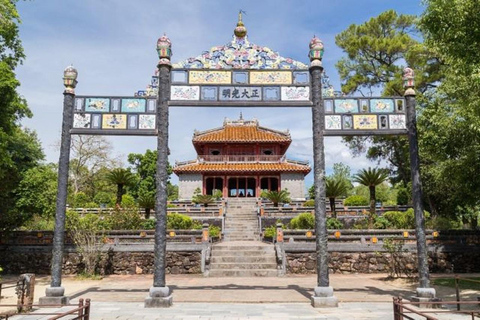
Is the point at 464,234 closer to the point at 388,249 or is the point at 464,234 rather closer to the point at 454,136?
the point at 388,249

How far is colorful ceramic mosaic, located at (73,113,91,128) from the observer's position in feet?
29.7

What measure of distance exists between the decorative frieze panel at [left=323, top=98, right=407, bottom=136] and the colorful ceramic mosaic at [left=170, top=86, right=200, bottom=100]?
3.23 meters

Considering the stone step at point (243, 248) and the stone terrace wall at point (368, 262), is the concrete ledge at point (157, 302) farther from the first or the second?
the stone step at point (243, 248)

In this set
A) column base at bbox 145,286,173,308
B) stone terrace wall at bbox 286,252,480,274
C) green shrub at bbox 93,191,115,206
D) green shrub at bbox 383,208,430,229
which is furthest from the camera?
green shrub at bbox 93,191,115,206

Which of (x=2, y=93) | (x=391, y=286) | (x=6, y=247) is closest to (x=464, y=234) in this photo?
(x=391, y=286)

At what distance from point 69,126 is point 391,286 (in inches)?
415

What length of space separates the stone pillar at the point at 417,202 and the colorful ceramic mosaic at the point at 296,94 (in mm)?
2516

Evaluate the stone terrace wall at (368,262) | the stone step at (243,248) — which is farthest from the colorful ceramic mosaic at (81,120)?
the stone terrace wall at (368,262)

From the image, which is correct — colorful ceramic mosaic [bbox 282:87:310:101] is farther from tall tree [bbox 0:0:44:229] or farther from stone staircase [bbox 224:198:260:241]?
stone staircase [bbox 224:198:260:241]

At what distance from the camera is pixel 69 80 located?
9.12 meters

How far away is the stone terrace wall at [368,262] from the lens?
14.7 meters

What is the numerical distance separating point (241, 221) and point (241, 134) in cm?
1382

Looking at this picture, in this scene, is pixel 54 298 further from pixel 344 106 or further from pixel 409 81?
pixel 409 81

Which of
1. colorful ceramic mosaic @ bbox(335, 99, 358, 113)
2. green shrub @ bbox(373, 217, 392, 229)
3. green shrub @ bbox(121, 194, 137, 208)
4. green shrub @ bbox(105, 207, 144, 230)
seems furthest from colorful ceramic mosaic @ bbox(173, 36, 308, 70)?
green shrub @ bbox(373, 217, 392, 229)
